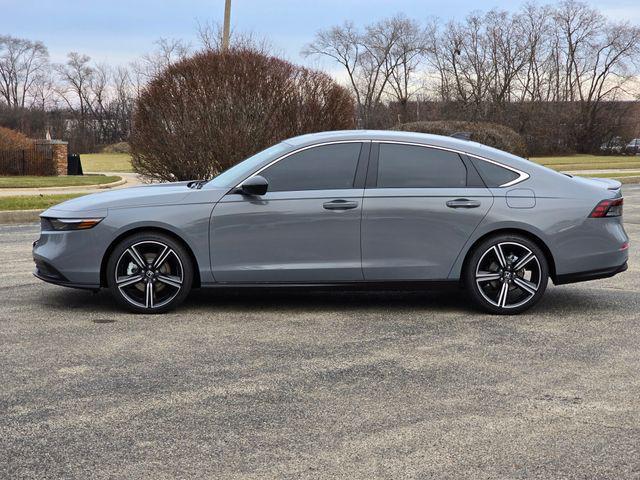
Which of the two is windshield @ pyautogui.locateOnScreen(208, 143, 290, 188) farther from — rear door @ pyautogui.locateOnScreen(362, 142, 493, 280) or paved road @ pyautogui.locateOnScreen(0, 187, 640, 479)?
paved road @ pyautogui.locateOnScreen(0, 187, 640, 479)

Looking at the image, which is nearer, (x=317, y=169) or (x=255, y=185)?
(x=255, y=185)

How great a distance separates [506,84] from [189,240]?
199ft

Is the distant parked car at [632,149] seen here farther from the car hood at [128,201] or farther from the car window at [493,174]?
the car hood at [128,201]

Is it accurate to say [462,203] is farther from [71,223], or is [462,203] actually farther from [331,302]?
[71,223]

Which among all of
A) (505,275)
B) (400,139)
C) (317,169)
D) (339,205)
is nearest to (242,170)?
(317,169)

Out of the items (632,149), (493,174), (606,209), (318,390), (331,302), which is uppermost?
(632,149)

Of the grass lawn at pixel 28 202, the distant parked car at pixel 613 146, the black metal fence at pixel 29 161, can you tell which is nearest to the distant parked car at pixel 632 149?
the distant parked car at pixel 613 146

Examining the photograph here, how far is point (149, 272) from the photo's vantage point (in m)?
6.56

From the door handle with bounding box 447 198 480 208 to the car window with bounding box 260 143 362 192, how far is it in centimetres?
84

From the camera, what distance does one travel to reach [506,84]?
63.8m

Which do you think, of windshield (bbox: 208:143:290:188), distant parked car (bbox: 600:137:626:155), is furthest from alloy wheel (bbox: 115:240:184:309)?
distant parked car (bbox: 600:137:626:155)

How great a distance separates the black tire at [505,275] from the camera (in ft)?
21.7

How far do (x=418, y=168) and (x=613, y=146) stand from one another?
203 feet

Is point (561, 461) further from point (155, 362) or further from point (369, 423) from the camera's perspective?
point (155, 362)
